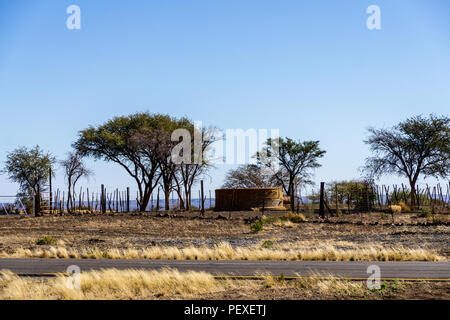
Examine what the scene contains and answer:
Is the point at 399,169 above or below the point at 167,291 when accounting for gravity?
above

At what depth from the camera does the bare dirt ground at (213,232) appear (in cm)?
2600

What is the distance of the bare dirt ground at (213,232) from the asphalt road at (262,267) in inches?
196

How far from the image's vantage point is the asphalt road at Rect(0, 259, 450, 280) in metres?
15.1

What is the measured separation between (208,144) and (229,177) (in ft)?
38.9

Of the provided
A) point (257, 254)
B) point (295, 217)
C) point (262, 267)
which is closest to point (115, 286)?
point (262, 267)

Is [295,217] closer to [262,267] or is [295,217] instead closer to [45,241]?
[45,241]

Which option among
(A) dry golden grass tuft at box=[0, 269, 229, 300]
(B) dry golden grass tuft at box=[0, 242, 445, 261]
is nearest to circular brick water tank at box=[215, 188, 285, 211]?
(B) dry golden grass tuft at box=[0, 242, 445, 261]

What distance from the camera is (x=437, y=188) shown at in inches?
1545

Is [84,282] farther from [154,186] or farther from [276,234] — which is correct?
[154,186]

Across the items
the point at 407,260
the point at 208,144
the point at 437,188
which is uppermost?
the point at 208,144

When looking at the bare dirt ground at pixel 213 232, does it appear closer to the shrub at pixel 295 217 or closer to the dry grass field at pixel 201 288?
the shrub at pixel 295 217

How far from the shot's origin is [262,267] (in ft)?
56.5
